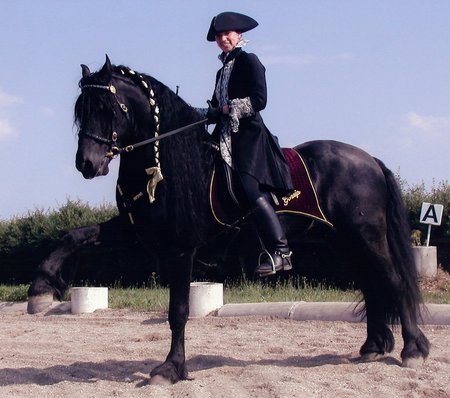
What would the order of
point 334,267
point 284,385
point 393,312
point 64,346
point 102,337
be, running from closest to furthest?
point 284,385
point 393,312
point 64,346
point 102,337
point 334,267

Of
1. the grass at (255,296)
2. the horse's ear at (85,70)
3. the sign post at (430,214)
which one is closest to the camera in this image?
the horse's ear at (85,70)

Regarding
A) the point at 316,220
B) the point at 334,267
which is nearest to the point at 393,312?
the point at 316,220

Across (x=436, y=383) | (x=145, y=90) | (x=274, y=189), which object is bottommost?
(x=436, y=383)

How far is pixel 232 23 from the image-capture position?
23.9 ft

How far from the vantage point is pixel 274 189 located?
293 inches

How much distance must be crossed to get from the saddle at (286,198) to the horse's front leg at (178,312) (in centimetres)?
46

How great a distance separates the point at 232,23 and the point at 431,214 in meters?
9.00

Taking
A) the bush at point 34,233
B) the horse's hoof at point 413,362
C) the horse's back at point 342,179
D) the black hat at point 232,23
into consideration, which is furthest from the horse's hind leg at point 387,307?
the bush at point 34,233

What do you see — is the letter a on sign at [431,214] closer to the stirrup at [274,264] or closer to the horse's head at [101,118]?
the stirrup at [274,264]

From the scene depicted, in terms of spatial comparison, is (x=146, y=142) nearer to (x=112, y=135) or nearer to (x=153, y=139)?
(x=153, y=139)

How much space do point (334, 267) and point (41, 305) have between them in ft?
30.0

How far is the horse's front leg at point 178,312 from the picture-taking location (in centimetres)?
711

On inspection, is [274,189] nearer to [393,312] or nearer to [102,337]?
[393,312]

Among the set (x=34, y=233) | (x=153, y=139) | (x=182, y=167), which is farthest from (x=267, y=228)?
(x=34, y=233)
